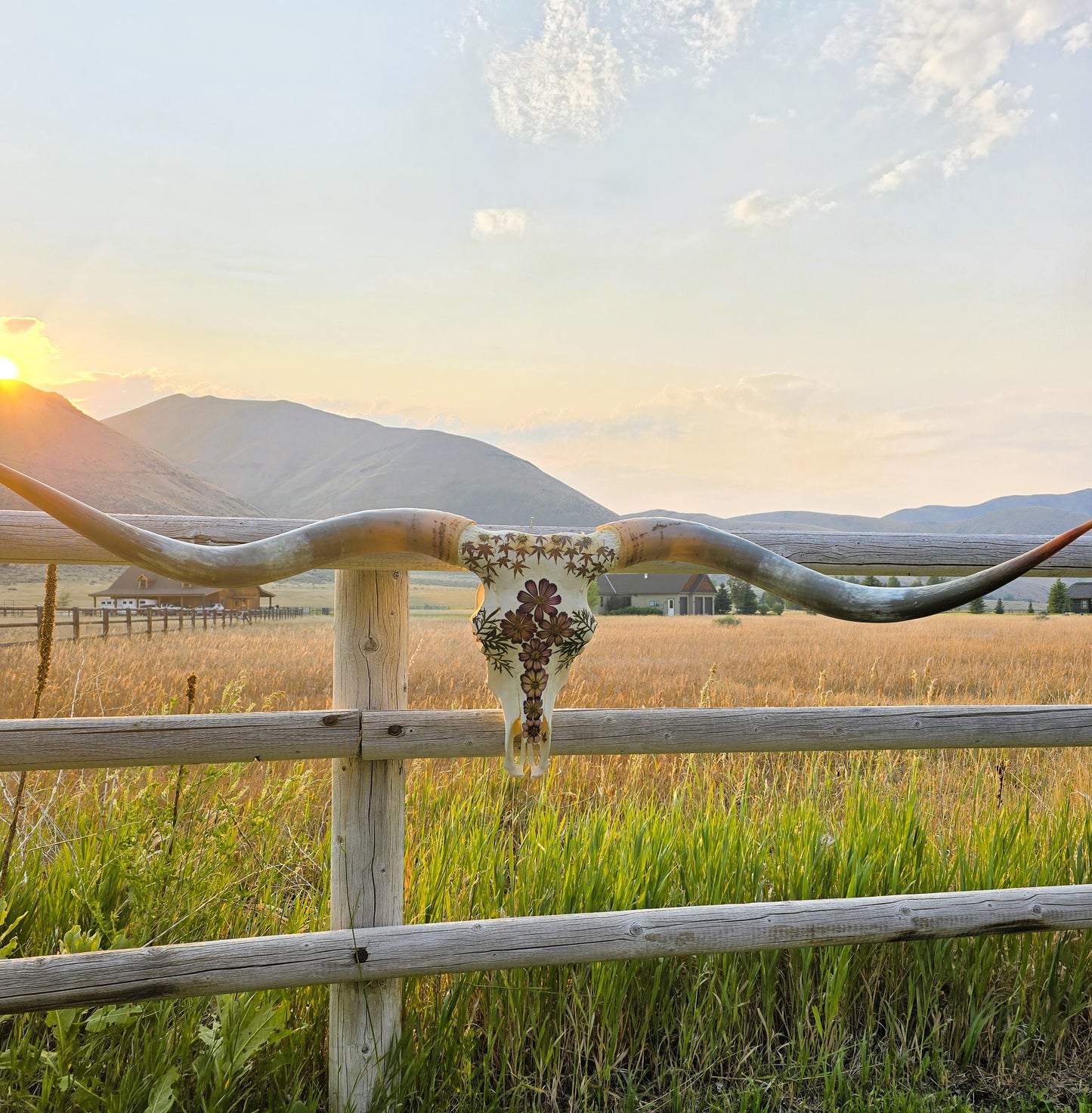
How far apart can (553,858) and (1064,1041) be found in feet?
6.44

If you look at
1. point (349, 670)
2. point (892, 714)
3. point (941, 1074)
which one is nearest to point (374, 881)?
point (349, 670)

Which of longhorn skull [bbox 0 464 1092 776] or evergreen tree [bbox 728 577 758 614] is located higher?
longhorn skull [bbox 0 464 1092 776]

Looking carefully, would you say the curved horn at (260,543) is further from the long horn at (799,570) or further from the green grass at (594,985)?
the green grass at (594,985)

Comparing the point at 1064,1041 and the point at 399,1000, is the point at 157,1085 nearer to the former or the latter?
the point at 399,1000

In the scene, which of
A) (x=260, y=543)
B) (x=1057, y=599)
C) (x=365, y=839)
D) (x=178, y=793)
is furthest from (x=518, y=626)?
(x=1057, y=599)

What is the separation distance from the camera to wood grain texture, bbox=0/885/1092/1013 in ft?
5.78

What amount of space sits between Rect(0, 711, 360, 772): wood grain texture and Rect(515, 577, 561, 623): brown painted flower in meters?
0.70

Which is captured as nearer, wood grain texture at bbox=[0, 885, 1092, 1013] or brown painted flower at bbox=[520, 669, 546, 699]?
brown painted flower at bbox=[520, 669, 546, 699]

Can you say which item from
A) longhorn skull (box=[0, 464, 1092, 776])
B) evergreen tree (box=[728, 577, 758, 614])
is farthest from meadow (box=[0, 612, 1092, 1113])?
evergreen tree (box=[728, 577, 758, 614])

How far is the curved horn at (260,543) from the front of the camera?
1314 millimetres

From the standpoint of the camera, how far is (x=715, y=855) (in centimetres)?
249

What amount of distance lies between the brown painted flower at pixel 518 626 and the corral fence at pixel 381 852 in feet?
1.60

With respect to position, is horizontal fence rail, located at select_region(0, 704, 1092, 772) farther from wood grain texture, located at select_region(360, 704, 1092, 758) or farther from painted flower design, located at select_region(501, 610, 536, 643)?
painted flower design, located at select_region(501, 610, 536, 643)

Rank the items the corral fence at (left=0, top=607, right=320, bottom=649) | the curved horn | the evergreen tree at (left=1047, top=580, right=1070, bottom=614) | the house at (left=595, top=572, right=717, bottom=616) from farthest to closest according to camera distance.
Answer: the house at (left=595, top=572, right=717, bottom=616)
the evergreen tree at (left=1047, top=580, right=1070, bottom=614)
the corral fence at (left=0, top=607, right=320, bottom=649)
the curved horn
